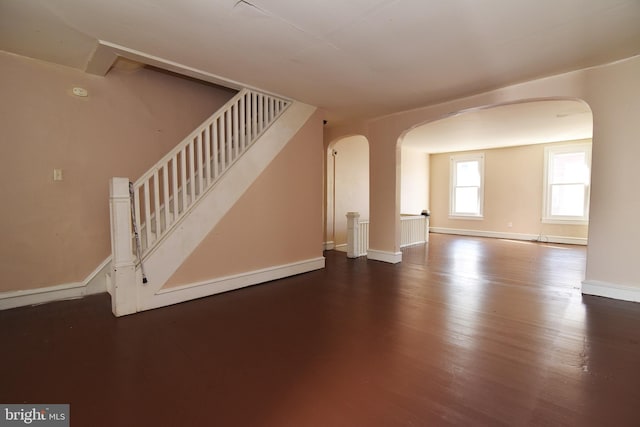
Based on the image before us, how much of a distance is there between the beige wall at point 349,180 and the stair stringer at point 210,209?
217 cm

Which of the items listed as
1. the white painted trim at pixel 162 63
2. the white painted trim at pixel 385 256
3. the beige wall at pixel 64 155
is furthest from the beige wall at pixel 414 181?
the beige wall at pixel 64 155

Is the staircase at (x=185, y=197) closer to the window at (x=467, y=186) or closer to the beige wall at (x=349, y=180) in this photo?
the beige wall at (x=349, y=180)

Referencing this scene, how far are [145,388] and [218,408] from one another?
530mm

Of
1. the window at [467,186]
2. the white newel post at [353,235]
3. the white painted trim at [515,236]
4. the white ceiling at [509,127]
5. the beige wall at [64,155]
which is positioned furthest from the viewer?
the window at [467,186]

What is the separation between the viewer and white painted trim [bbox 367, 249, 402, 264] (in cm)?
520

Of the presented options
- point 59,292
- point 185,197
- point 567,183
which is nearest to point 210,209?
point 185,197

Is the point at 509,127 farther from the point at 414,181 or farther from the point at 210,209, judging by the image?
the point at 210,209

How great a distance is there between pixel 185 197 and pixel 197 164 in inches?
24.8

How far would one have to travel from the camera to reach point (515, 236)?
26.6 ft

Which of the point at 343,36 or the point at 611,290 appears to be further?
the point at 611,290

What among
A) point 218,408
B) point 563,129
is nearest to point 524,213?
point 563,129

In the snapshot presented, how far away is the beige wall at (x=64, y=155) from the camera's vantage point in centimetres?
302

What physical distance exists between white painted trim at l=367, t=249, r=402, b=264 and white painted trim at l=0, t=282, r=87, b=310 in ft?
14.1

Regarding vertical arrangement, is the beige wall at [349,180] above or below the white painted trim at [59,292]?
above
